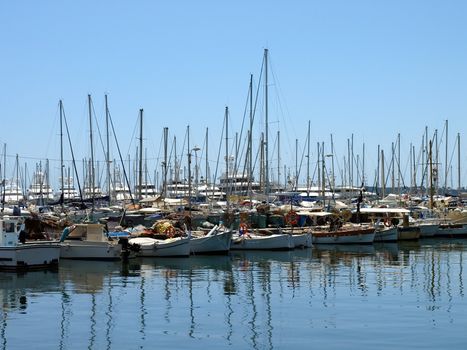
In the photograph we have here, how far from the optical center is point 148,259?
4794cm

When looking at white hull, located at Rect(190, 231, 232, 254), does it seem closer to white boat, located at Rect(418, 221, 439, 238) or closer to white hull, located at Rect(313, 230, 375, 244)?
white hull, located at Rect(313, 230, 375, 244)

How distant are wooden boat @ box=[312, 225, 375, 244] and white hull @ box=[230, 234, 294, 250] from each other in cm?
651

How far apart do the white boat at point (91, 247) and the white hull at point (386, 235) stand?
25617mm

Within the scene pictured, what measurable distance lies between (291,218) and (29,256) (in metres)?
30.4

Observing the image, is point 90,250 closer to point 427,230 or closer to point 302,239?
point 302,239

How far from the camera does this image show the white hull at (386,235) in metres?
64.8

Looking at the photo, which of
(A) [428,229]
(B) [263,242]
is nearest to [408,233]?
(A) [428,229]

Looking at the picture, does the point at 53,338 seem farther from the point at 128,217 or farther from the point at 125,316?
the point at 128,217

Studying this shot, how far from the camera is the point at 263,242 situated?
55125mm

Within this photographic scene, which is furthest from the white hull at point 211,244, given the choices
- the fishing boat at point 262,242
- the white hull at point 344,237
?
the white hull at point 344,237

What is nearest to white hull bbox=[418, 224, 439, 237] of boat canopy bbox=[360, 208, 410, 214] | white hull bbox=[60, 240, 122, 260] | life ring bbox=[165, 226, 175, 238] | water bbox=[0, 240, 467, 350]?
boat canopy bbox=[360, 208, 410, 214]

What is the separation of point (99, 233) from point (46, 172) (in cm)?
6633

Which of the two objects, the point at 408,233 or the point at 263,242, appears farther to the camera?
the point at 408,233

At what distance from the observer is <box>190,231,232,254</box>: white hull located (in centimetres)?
5072
